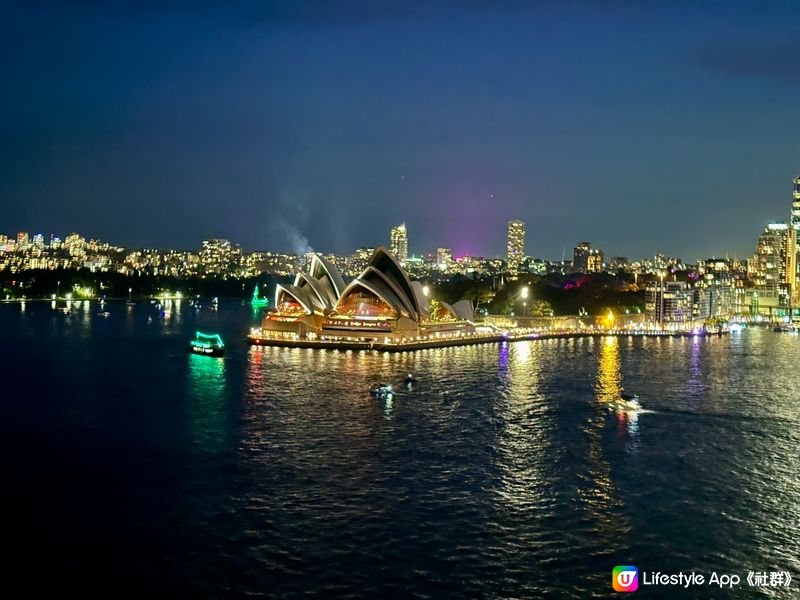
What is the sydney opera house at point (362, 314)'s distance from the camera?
1971 inches

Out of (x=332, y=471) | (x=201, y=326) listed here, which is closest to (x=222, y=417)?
(x=332, y=471)

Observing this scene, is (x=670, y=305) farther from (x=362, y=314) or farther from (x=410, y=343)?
(x=362, y=314)

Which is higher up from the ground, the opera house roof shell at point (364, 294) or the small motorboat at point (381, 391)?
the opera house roof shell at point (364, 294)

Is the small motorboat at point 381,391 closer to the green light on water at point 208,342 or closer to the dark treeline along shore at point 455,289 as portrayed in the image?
the green light on water at point 208,342

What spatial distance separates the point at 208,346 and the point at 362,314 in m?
11.8

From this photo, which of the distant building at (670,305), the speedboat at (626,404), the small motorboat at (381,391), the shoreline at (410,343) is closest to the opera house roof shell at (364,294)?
the shoreline at (410,343)

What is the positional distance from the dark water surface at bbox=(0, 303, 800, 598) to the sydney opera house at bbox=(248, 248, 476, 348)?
14223 mm

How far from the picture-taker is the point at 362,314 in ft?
169

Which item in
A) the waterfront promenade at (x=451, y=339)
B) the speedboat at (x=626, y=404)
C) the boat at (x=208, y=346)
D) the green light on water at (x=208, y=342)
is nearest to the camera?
the speedboat at (x=626, y=404)

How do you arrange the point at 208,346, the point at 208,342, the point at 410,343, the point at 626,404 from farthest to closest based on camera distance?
the point at 410,343
the point at 208,342
the point at 208,346
the point at 626,404

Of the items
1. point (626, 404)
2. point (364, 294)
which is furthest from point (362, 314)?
point (626, 404)

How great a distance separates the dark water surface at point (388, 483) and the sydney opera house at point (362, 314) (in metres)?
14.2

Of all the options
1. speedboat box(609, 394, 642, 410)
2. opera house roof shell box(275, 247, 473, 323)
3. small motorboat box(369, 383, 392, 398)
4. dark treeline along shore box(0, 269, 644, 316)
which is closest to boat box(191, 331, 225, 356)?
opera house roof shell box(275, 247, 473, 323)

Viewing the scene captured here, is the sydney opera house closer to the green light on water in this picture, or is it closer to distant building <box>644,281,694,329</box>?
the green light on water
